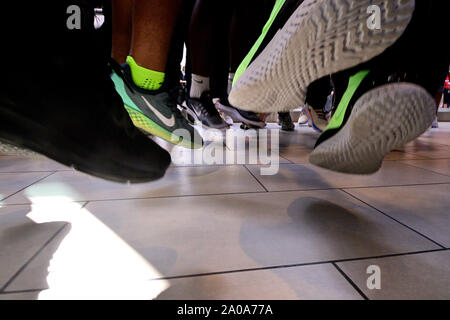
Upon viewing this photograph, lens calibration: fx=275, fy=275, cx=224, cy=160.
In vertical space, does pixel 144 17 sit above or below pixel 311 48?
above

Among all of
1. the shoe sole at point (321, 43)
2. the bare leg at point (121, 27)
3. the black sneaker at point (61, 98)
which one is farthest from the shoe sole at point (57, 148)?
the bare leg at point (121, 27)

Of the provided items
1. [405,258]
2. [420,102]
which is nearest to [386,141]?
[420,102]

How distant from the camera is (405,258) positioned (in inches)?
15.7

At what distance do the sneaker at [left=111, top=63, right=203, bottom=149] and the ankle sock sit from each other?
1 cm

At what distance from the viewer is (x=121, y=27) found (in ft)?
3.96

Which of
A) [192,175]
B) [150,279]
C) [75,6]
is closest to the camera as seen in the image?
[150,279]

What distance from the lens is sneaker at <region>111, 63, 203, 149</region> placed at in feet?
2.80

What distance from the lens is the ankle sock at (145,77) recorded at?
2.81ft

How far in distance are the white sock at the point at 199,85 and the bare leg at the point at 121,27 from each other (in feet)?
1.39

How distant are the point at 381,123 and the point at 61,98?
0.45 metres

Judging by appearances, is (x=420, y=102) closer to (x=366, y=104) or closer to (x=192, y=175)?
(x=366, y=104)

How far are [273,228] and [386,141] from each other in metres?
0.24

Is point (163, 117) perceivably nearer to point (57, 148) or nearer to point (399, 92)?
point (57, 148)

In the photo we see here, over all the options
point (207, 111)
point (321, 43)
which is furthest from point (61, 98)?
point (207, 111)
